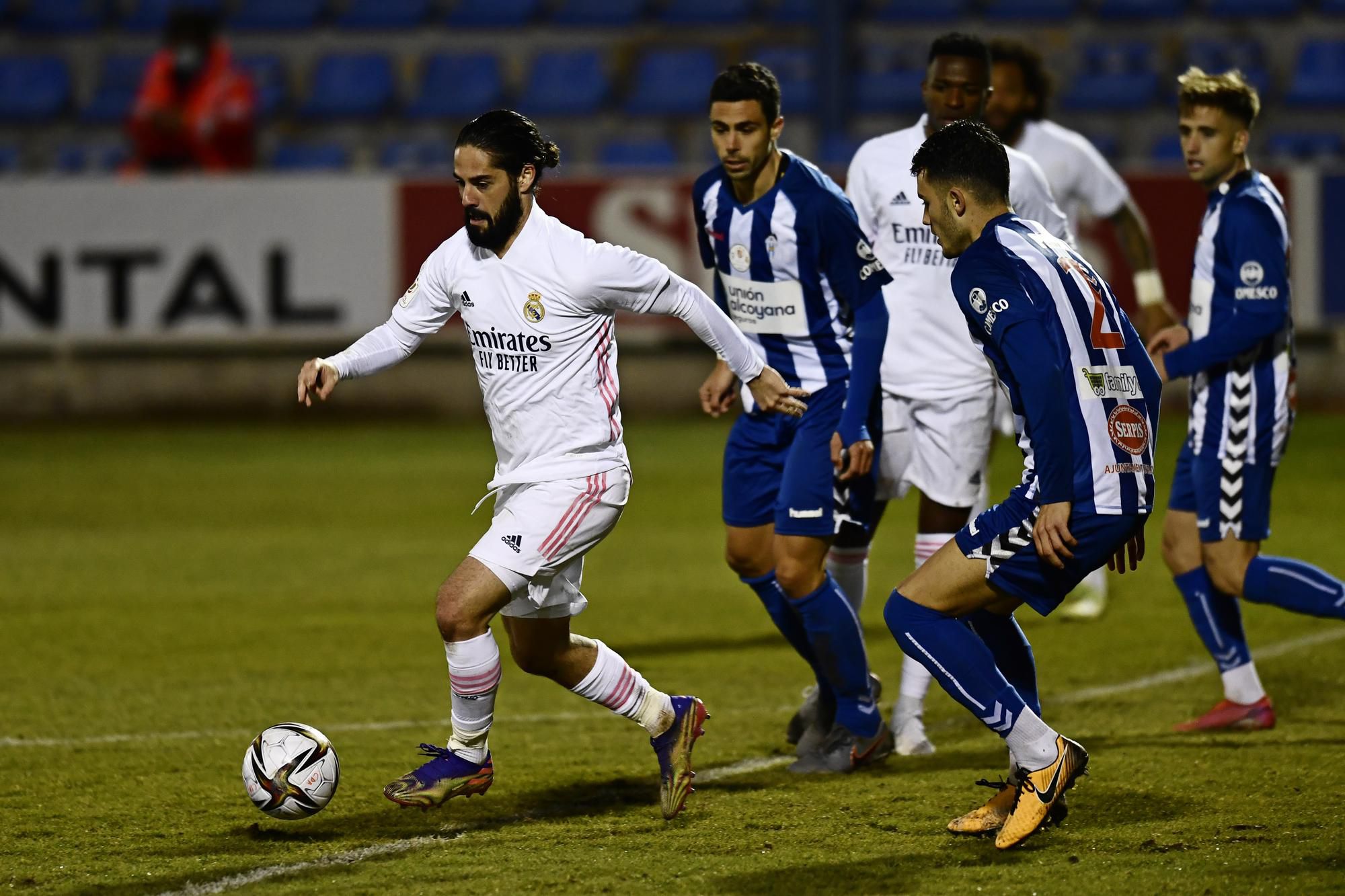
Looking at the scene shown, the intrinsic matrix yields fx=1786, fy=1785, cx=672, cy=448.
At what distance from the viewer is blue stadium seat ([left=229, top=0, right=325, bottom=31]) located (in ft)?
59.7

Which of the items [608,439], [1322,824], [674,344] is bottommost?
[674,344]

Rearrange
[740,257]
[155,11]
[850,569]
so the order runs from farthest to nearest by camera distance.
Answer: [155,11], [850,569], [740,257]

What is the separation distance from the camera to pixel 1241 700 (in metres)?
5.99

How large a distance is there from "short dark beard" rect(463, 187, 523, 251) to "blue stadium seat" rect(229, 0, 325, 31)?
46.5ft

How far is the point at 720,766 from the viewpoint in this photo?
18.3 feet

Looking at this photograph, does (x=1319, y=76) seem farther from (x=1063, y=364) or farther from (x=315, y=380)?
(x=315, y=380)

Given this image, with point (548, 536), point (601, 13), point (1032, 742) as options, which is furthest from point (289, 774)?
point (601, 13)

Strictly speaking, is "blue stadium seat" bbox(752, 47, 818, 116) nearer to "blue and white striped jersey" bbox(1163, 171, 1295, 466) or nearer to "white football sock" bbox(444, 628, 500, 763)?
"blue and white striped jersey" bbox(1163, 171, 1295, 466)

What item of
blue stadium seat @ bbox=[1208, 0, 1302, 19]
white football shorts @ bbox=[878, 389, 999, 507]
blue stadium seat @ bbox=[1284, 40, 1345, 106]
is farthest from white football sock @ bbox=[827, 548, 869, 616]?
blue stadium seat @ bbox=[1208, 0, 1302, 19]

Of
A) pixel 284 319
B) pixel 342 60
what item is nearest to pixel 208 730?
pixel 284 319

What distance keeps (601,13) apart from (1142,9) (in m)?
5.32

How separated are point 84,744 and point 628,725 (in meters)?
1.82

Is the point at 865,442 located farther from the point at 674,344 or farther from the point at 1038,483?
the point at 674,344

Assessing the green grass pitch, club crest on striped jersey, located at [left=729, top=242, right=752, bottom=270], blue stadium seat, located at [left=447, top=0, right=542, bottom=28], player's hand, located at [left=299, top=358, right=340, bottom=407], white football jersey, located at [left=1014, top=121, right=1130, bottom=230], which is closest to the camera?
the green grass pitch
